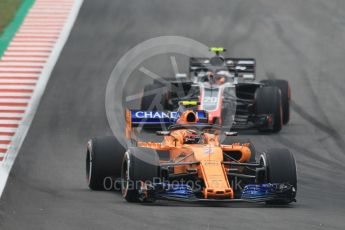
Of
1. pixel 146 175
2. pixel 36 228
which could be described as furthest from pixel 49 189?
pixel 36 228

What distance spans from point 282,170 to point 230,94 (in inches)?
411

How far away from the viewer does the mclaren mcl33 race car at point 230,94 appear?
2714 cm

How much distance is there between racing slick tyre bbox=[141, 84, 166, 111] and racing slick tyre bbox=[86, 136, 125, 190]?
8.31m

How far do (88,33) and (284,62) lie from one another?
7.01 metres

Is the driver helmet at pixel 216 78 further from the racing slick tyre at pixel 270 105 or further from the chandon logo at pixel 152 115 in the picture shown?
the chandon logo at pixel 152 115

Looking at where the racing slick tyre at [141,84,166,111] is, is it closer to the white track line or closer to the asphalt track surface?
the asphalt track surface

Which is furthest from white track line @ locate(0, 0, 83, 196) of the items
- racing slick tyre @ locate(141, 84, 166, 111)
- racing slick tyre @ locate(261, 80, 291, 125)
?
racing slick tyre @ locate(261, 80, 291, 125)

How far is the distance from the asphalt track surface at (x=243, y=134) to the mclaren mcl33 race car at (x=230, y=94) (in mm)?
507

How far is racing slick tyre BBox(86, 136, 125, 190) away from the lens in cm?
1908

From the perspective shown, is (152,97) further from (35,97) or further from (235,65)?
(35,97)

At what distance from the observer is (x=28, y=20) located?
37344 millimetres

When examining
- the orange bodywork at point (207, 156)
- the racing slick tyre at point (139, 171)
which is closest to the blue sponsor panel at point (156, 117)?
the orange bodywork at point (207, 156)

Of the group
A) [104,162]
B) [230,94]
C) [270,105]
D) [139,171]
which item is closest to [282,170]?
[139,171]

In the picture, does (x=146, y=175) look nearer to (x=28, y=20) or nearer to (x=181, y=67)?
(x=181, y=67)
